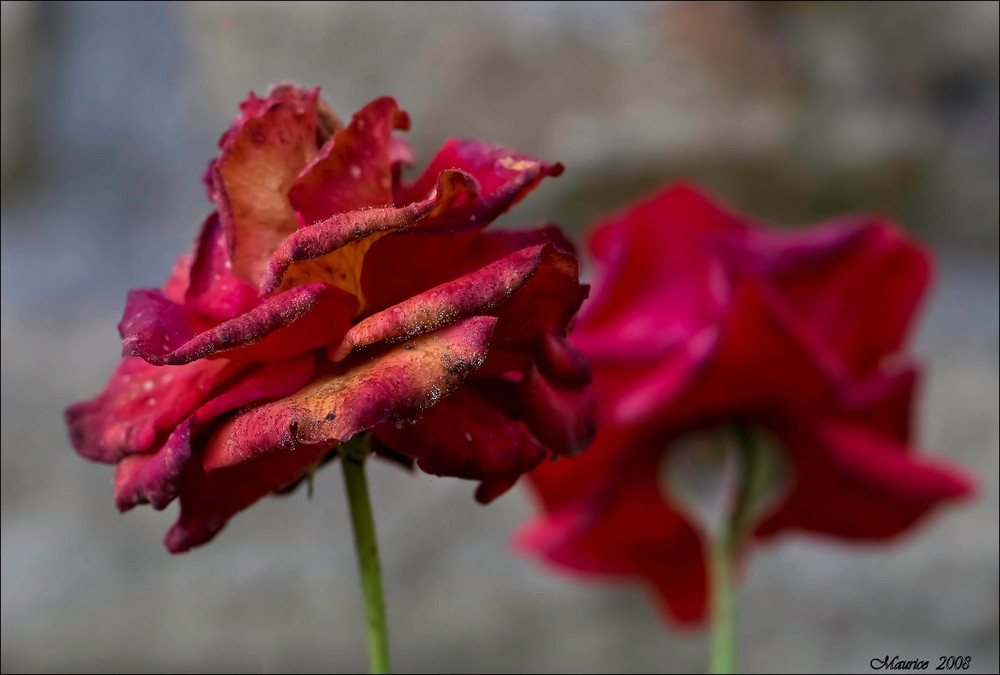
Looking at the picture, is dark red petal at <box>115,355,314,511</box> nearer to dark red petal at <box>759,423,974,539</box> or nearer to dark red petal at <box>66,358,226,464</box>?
dark red petal at <box>66,358,226,464</box>

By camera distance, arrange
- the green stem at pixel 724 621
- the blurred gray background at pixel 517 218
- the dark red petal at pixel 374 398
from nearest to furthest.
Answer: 1. the dark red petal at pixel 374 398
2. the green stem at pixel 724 621
3. the blurred gray background at pixel 517 218

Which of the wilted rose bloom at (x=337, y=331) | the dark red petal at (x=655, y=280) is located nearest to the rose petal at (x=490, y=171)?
the wilted rose bloom at (x=337, y=331)

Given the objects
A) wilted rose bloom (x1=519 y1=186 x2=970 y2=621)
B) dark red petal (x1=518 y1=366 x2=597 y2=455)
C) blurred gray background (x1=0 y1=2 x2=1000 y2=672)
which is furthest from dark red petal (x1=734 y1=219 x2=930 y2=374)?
blurred gray background (x1=0 y1=2 x2=1000 y2=672)

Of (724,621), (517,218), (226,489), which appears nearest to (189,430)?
(226,489)

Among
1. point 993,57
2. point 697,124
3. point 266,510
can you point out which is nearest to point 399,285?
point 266,510

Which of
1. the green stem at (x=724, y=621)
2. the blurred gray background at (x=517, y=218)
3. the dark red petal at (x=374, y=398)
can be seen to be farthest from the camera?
the blurred gray background at (x=517, y=218)

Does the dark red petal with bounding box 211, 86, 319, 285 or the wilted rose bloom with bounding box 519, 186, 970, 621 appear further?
the wilted rose bloom with bounding box 519, 186, 970, 621

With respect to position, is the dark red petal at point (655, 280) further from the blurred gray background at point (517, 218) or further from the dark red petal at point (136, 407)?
the blurred gray background at point (517, 218)
